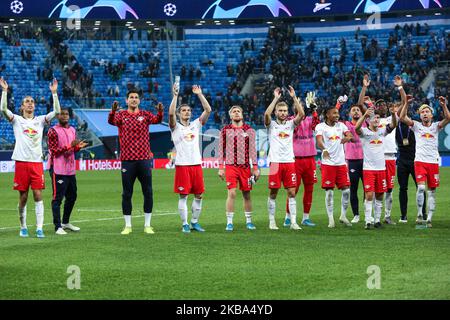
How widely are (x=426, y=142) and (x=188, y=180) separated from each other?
15.2ft

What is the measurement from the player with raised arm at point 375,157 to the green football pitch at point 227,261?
70cm

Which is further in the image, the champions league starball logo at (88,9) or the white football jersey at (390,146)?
the champions league starball logo at (88,9)

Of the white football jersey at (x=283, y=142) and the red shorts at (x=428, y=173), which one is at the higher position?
the white football jersey at (x=283, y=142)

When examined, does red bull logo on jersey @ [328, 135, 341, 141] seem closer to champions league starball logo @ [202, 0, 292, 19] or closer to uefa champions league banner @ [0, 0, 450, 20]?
uefa champions league banner @ [0, 0, 450, 20]

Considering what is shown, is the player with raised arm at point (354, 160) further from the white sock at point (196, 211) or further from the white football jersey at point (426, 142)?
the white sock at point (196, 211)

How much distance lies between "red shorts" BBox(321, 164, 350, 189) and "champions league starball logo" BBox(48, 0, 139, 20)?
1858 inches

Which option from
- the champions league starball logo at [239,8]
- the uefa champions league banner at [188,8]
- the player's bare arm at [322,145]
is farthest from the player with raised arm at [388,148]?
the champions league starball logo at [239,8]

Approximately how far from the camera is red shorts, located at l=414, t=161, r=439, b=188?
55.1 ft

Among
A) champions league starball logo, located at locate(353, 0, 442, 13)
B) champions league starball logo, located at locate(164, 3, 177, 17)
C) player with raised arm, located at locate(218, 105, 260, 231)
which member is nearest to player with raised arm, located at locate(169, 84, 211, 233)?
player with raised arm, located at locate(218, 105, 260, 231)

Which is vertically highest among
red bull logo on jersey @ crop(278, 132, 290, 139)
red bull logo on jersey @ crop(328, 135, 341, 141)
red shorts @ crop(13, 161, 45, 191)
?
red bull logo on jersey @ crop(278, 132, 290, 139)

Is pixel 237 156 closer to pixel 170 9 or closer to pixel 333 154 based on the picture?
pixel 333 154

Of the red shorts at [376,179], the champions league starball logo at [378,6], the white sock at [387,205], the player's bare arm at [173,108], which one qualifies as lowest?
the white sock at [387,205]

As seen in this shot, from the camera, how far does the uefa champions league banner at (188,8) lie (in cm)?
6069
